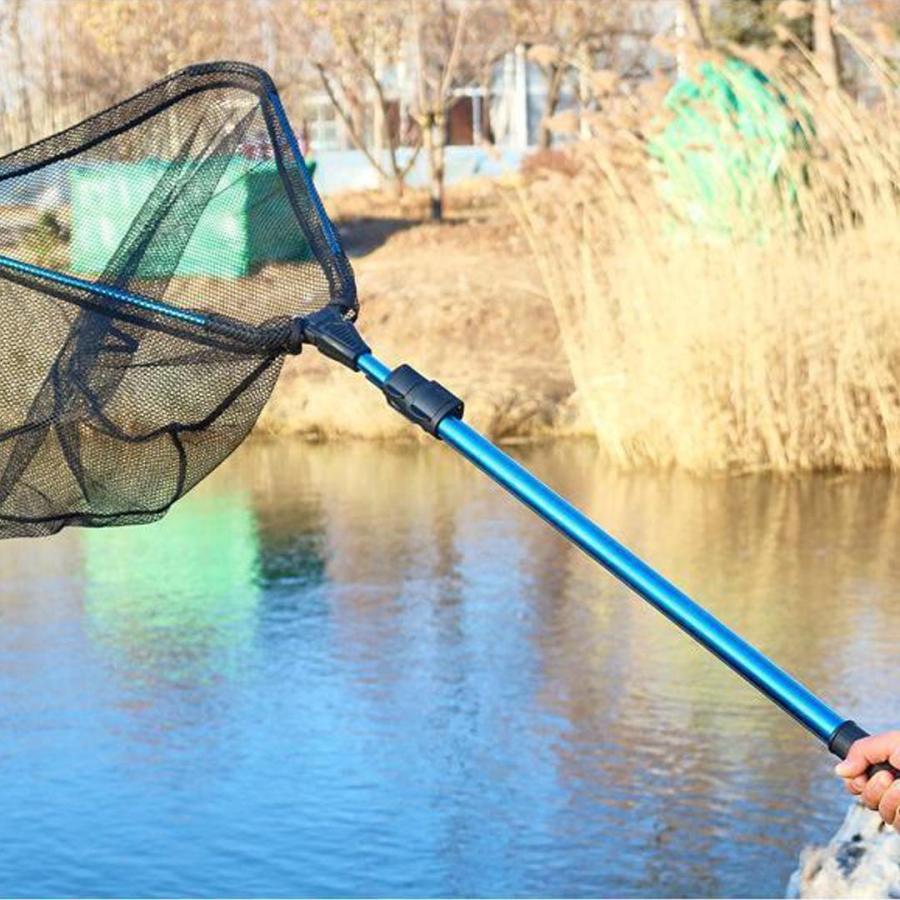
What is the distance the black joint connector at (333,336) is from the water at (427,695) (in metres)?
2.26

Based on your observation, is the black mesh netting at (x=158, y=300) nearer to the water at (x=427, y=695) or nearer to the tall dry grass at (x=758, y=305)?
the water at (x=427, y=695)

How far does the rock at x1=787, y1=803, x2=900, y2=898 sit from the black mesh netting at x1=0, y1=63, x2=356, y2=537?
1.32 metres

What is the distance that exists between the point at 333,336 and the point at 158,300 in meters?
0.53

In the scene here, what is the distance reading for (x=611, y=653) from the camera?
6.89 meters

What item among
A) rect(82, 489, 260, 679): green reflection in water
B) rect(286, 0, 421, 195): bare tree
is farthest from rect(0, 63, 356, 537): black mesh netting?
rect(286, 0, 421, 195): bare tree

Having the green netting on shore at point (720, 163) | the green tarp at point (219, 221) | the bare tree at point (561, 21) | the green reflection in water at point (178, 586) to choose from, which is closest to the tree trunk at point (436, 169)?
the bare tree at point (561, 21)

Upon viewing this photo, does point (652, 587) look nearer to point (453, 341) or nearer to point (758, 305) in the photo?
point (758, 305)

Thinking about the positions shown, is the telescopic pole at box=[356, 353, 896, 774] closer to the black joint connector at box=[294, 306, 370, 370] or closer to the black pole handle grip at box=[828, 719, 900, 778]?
the black pole handle grip at box=[828, 719, 900, 778]

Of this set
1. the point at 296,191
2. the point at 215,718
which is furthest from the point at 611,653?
the point at 296,191

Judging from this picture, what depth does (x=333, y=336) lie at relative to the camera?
276 centimetres

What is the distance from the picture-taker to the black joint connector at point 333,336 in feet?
8.79

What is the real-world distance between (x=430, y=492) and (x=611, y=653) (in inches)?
130

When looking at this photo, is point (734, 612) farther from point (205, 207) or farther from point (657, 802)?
point (205, 207)

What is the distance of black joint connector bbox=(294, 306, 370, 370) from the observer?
268 centimetres
